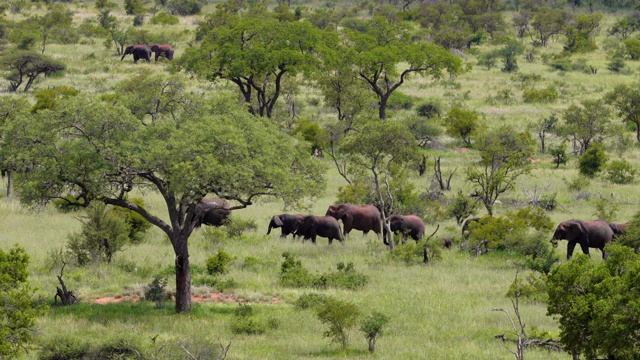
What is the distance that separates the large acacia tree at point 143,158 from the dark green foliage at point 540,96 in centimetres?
4519

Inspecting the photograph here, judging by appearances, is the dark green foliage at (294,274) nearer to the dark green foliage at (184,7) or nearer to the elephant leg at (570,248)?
the elephant leg at (570,248)

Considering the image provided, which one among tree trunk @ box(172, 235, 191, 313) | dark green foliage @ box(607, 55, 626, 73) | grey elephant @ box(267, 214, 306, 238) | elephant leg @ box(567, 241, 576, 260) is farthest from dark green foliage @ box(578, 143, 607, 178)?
dark green foliage @ box(607, 55, 626, 73)

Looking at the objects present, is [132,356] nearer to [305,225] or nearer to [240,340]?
[240,340]

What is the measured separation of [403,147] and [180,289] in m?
11.7

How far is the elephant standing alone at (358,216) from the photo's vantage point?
32688mm

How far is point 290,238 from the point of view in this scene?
32750 millimetres

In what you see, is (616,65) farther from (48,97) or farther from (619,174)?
(48,97)

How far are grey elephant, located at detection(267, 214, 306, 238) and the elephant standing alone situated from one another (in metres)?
1.59

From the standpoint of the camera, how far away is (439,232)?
110 ft

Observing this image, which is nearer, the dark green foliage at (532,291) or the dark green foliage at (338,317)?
the dark green foliage at (338,317)

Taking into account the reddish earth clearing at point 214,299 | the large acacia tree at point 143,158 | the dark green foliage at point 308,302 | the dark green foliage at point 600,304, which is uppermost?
the large acacia tree at point 143,158

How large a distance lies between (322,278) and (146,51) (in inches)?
2035

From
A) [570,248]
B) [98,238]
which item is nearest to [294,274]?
[98,238]

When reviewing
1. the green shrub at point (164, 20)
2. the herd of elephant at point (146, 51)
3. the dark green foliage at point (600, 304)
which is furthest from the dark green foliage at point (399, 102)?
the dark green foliage at point (600, 304)
